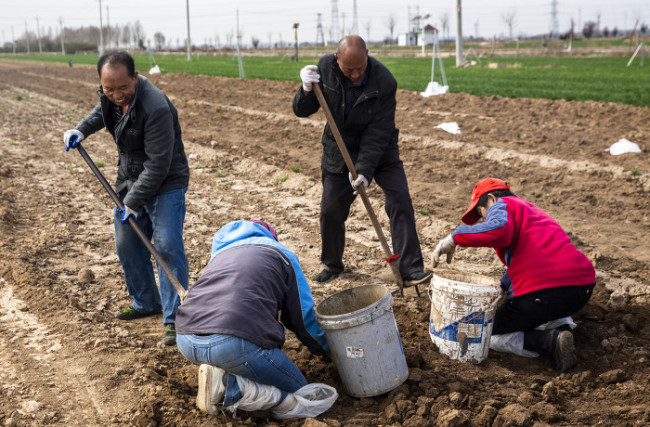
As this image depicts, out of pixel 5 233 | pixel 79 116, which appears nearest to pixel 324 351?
pixel 5 233

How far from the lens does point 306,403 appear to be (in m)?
3.50

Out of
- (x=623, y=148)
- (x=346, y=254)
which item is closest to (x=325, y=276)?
(x=346, y=254)

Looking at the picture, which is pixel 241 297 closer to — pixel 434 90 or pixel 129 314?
pixel 129 314

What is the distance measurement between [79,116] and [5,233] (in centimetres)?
1093

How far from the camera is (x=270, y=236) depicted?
3.82 m

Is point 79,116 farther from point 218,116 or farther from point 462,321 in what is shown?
point 462,321

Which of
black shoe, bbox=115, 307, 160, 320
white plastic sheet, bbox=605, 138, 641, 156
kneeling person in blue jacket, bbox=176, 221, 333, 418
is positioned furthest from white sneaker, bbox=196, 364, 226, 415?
white plastic sheet, bbox=605, 138, 641, 156

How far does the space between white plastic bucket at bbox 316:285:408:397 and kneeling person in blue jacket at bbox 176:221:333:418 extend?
259 mm

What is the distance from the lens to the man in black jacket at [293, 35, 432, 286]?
5.11m

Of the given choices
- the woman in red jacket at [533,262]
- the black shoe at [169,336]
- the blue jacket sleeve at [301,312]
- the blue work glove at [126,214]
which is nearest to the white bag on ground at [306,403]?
the blue jacket sleeve at [301,312]

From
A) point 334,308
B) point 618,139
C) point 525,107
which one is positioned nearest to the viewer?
point 334,308

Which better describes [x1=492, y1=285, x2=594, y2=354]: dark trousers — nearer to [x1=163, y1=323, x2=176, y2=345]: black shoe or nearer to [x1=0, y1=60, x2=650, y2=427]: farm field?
[x1=0, y1=60, x2=650, y2=427]: farm field

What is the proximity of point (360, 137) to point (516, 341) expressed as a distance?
7.06 feet

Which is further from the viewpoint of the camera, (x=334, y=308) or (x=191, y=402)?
(x=334, y=308)
